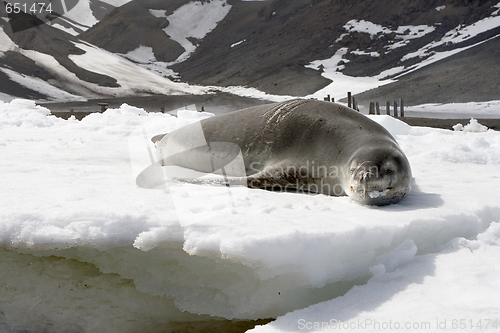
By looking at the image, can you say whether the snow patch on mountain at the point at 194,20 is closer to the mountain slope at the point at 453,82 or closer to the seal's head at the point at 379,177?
the mountain slope at the point at 453,82

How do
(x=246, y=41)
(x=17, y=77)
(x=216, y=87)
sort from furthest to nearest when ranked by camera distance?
(x=246, y=41), (x=216, y=87), (x=17, y=77)

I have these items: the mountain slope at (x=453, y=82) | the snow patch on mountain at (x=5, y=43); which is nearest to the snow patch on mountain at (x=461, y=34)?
the mountain slope at (x=453, y=82)

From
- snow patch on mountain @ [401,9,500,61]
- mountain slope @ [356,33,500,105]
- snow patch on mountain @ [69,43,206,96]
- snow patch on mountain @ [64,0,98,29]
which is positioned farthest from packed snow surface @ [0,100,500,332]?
snow patch on mountain @ [64,0,98,29]

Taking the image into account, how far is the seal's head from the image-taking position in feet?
8.81

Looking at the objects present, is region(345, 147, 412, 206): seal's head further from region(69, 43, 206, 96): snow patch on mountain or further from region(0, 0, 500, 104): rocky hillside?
region(69, 43, 206, 96): snow patch on mountain

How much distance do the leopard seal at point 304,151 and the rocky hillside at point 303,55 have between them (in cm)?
1986

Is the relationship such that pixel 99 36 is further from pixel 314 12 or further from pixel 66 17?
pixel 66 17

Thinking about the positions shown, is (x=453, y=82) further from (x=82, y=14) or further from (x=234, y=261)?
(x=82, y=14)

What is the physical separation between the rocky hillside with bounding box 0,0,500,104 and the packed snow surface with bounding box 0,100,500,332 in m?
21.1

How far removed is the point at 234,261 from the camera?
1.86 m

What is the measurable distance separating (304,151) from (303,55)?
136ft

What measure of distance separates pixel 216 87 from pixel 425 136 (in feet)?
131

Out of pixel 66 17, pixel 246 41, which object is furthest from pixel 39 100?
pixel 66 17

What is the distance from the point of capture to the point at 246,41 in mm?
56000
